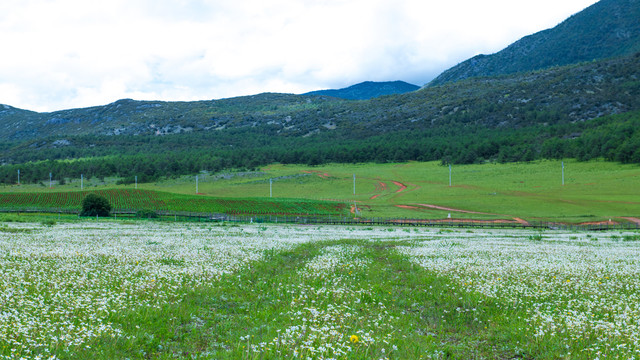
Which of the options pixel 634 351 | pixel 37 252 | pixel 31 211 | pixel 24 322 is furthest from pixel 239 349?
pixel 31 211

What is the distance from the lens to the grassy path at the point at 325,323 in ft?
28.4

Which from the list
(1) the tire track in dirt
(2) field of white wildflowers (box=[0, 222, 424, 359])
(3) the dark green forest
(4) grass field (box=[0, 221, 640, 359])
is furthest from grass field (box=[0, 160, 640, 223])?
(2) field of white wildflowers (box=[0, 222, 424, 359])

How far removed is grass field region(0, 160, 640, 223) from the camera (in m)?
82.9

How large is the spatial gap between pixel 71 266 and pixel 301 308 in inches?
371

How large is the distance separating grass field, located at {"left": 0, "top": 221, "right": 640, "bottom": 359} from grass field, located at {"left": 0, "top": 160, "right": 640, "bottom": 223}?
6540cm

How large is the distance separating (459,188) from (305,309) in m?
112

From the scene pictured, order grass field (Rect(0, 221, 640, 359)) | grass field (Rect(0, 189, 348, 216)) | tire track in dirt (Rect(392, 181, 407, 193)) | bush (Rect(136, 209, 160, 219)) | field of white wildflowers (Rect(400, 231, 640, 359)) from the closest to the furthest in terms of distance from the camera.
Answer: grass field (Rect(0, 221, 640, 359)), field of white wildflowers (Rect(400, 231, 640, 359)), bush (Rect(136, 209, 160, 219)), grass field (Rect(0, 189, 348, 216)), tire track in dirt (Rect(392, 181, 407, 193))

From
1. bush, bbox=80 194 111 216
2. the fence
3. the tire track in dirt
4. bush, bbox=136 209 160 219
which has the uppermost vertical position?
the tire track in dirt

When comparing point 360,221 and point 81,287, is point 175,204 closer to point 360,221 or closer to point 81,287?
point 360,221

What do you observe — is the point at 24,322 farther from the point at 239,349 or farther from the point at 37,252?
the point at 37,252

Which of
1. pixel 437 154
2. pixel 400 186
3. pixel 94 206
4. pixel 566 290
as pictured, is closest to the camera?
pixel 566 290

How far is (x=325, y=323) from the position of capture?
1034cm

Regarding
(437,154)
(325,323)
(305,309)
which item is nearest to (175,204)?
(305,309)

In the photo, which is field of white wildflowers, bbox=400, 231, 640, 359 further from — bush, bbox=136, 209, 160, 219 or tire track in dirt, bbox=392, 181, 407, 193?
tire track in dirt, bbox=392, 181, 407, 193
